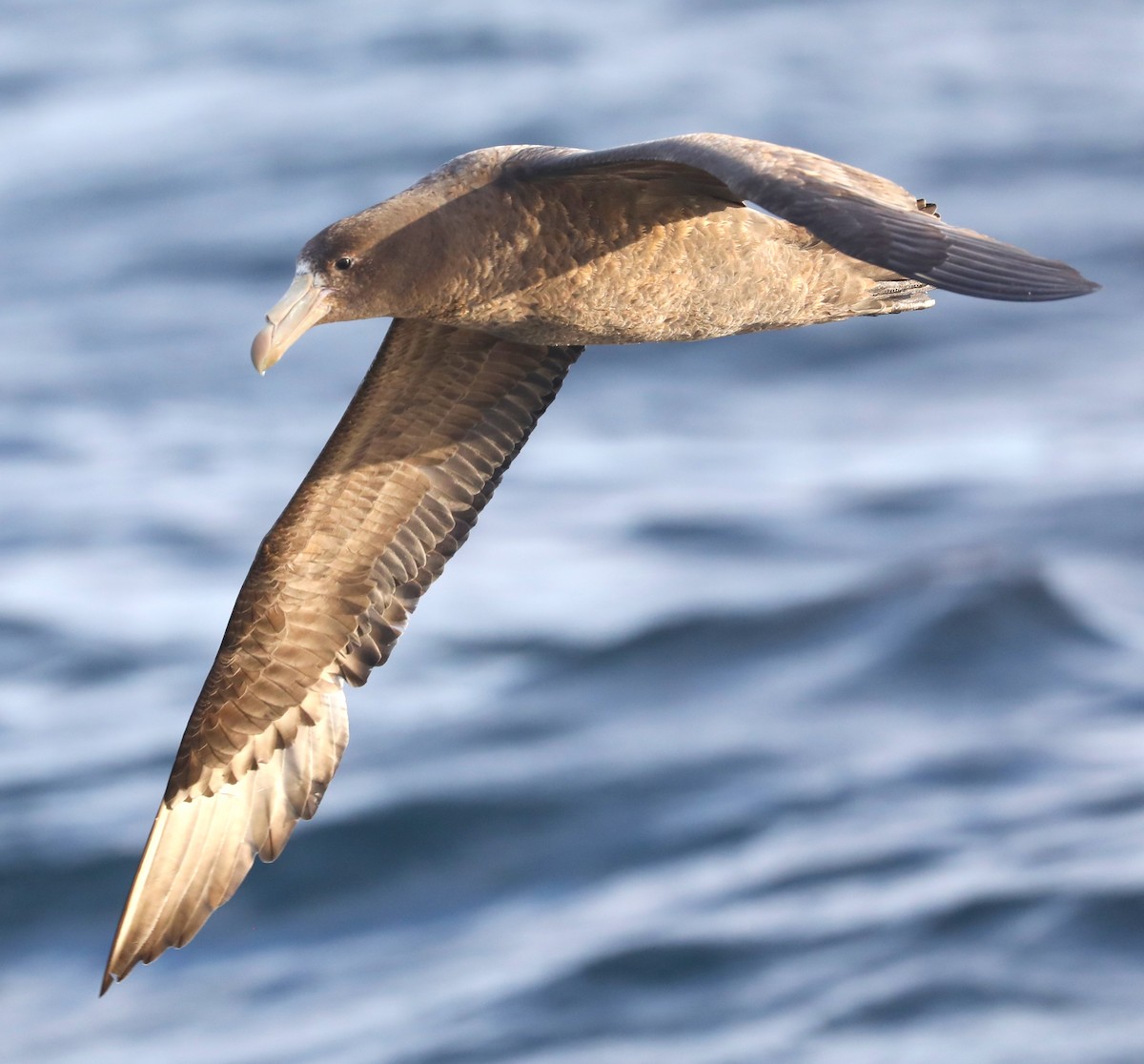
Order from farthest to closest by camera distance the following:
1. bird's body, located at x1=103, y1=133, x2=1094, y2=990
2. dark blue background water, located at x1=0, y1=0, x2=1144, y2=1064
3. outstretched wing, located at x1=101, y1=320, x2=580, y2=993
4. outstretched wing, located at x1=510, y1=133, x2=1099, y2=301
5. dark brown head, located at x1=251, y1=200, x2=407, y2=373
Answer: dark blue background water, located at x1=0, y1=0, x2=1144, y2=1064
outstretched wing, located at x1=101, y1=320, x2=580, y2=993
dark brown head, located at x1=251, y1=200, x2=407, y2=373
bird's body, located at x1=103, y1=133, x2=1094, y2=990
outstretched wing, located at x1=510, y1=133, x2=1099, y2=301

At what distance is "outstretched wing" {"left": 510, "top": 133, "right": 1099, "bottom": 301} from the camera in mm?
7484

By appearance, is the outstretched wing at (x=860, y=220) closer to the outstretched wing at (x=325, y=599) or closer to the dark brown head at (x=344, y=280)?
the dark brown head at (x=344, y=280)

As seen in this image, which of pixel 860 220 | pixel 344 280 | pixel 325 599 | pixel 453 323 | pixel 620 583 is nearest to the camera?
pixel 860 220

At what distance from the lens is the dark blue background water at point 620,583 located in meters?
21.7

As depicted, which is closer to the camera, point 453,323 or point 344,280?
point 344,280

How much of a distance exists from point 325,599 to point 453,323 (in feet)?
6.10

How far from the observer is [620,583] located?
27.7 m

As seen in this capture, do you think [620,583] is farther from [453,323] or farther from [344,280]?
[344,280]

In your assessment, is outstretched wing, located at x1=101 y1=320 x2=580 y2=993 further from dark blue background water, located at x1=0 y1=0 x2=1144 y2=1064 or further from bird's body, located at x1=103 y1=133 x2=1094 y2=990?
dark blue background water, located at x1=0 y1=0 x2=1144 y2=1064

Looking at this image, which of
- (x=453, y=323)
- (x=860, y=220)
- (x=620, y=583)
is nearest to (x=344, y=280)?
(x=453, y=323)

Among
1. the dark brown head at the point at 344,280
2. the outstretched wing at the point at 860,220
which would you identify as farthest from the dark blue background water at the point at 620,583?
the outstretched wing at the point at 860,220

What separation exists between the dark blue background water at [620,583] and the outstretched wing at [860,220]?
13860 millimetres

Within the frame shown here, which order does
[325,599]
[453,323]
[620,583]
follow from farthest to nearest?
[620,583] → [325,599] → [453,323]

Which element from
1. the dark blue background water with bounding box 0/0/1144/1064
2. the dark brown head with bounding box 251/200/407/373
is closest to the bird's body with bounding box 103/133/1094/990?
the dark brown head with bounding box 251/200/407/373
